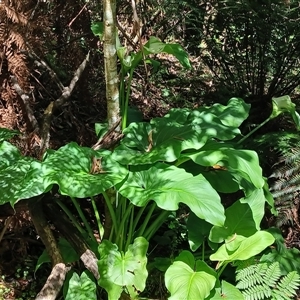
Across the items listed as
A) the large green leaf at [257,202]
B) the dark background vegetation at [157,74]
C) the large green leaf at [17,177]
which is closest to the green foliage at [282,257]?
the dark background vegetation at [157,74]

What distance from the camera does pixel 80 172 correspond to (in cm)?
196

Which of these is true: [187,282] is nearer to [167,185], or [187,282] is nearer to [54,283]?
[167,185]

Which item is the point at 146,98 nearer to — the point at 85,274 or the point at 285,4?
the point at 285,4

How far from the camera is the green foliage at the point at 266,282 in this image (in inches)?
78.7

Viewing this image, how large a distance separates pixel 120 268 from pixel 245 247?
615 mm

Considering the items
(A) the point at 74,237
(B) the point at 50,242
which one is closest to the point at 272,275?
(A) the point at 74,237

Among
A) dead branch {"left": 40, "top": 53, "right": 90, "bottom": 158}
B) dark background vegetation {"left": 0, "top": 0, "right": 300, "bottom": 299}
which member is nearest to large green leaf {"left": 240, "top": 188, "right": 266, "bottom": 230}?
dark background vegetation {"left": 0, "top": 0, "right": 300, "bottom": 299}

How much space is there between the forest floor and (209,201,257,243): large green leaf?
0.52 meters

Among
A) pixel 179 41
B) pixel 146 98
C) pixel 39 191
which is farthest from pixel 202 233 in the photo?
pixel 179 41

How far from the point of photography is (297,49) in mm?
3564

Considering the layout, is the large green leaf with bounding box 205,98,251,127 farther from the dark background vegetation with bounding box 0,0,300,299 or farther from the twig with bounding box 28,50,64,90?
the twig with bounding box 28,50,64,90

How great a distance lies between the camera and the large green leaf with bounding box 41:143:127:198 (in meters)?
1.81

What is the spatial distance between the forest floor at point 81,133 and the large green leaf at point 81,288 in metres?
0.43

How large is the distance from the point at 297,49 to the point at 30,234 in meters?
2.51
